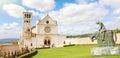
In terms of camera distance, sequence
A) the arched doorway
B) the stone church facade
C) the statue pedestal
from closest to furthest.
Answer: the statue pedestal, the stone church facade, the arched doorway

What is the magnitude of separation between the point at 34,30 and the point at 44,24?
572cm

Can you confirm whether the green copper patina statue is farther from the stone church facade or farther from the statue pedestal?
the stone church facade

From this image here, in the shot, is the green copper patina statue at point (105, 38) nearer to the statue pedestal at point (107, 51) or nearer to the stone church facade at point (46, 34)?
the statue pedestal at point (107, 51)

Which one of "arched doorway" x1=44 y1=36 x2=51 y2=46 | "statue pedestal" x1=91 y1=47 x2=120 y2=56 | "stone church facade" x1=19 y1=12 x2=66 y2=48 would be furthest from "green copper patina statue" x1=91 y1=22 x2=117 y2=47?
"arched doorway" x1=44 y1=36 x2=51 y2=46

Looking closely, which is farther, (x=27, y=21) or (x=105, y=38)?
(x=27, y=21)

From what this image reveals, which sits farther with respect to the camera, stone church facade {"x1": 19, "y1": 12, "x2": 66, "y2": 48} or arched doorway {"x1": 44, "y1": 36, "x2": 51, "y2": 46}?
arched doorway {"x1": 44, "y1": 36, "x2": 51, "y2": 46}

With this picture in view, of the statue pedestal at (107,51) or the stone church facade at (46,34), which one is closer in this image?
the statue pedestal at (107,51)

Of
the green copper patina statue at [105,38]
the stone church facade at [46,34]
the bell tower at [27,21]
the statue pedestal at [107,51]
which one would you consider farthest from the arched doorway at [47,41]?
the statue pedestal at [107,51]

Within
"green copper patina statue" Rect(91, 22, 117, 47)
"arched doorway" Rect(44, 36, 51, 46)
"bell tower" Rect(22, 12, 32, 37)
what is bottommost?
"arched doorway" Rect(44, 36, 51, 46)

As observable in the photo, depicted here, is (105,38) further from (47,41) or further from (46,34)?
(46,34)

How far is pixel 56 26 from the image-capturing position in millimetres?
71312

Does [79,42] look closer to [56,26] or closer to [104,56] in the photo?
[56,26]

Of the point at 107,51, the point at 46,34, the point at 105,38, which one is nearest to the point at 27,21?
the point at 46,34

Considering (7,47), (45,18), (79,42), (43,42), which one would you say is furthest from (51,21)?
(7,47)
